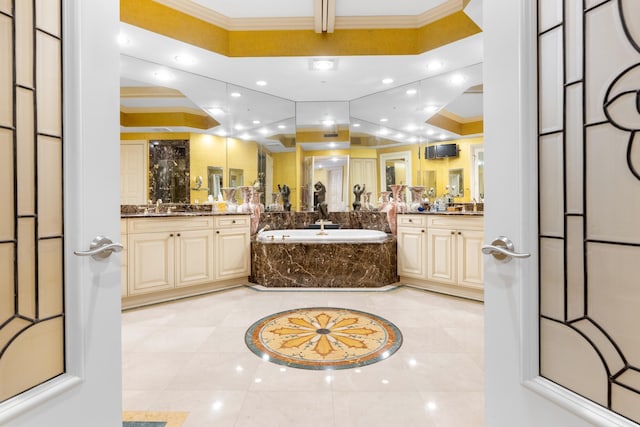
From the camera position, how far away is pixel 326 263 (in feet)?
12.1

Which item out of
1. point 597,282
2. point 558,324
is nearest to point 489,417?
point 558,324

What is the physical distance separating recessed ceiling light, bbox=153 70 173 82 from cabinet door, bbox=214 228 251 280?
2017 mm

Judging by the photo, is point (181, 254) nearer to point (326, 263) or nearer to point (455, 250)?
point (326, 263)

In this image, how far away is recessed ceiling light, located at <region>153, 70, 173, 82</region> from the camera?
3702mm

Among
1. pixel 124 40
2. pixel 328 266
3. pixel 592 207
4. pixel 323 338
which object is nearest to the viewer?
pixel 592 207

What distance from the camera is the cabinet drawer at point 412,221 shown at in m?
3.69

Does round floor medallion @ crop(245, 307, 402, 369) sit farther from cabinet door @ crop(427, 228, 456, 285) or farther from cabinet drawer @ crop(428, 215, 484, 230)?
cabinet drawer @ crop(428, 215, 484, 230)

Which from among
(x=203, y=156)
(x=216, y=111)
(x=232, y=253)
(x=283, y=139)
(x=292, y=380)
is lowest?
(x=292, y=380)

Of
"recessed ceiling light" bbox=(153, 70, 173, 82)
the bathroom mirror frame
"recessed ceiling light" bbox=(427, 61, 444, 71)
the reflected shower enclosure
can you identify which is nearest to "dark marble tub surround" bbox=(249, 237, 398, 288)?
the bathroom mirror frame

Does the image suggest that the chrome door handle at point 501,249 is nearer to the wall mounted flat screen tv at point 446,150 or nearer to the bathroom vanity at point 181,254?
the bathroom vanity at point 181,254

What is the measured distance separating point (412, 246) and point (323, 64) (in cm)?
245

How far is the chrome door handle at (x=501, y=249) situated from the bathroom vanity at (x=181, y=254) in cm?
315

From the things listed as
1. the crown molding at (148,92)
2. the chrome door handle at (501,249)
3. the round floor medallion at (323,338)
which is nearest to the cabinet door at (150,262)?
the round floor medallion at (323,338)

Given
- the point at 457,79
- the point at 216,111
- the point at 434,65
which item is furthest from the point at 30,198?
the point at 457,79
